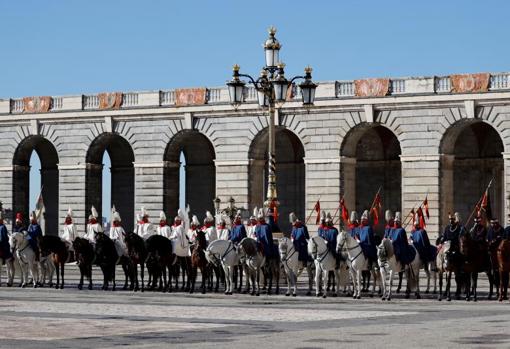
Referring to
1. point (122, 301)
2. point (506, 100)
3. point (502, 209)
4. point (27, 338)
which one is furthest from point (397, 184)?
point (27, 338)

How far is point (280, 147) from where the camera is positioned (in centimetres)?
6506

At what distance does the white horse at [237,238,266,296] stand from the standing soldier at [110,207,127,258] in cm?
385

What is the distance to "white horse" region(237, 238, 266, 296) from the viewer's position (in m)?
35.1

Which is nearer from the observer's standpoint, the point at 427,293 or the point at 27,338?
the point at 27,338

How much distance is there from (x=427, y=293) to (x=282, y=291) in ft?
13.1

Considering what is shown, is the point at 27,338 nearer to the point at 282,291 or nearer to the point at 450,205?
the point at 282,291

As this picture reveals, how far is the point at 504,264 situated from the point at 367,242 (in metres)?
3.83

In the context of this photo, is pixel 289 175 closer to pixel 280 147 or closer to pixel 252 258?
pixel 280 147

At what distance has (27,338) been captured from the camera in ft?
66.4

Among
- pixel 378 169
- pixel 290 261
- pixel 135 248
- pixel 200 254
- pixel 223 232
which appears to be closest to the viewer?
pixel 290 261

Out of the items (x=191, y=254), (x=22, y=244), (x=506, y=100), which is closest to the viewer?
A: (x=191, y=254)

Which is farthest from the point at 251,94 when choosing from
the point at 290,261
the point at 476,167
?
the point at 290,261

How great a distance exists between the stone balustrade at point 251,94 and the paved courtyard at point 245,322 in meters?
22.1

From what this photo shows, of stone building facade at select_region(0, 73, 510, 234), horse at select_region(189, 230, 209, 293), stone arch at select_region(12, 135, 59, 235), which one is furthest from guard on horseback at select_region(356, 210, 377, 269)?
stone arch at select_region(12, 135, 59, 235)
